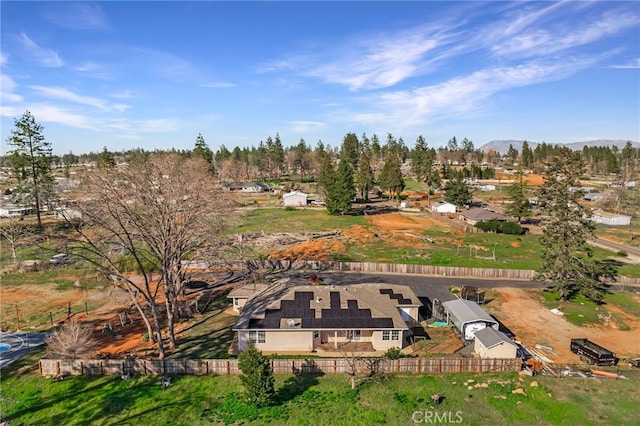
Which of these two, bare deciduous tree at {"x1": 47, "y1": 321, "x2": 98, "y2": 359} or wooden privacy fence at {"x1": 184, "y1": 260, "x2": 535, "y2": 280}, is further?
wooden privacy fence at {"x1": 184, "y1": 260, "x2": 535, "y2": 280}

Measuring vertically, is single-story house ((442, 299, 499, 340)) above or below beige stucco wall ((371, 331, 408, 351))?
above

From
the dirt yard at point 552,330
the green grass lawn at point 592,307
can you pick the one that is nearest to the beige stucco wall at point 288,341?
the dirt yard at point 552,330

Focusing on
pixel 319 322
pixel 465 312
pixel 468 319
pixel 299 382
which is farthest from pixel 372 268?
pixel 299 382

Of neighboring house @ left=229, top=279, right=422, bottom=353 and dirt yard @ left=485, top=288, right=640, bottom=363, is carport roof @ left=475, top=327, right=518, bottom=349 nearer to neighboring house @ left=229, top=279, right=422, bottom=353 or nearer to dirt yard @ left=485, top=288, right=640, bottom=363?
dirt yard @ left=485, top=288, right=640, bottom=363

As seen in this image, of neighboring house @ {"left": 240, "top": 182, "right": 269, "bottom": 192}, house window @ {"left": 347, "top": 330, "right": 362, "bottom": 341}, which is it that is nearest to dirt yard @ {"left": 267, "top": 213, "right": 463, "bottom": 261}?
house window @ {"left": 347, "top": 330, "right": 362, "bottom": 341}

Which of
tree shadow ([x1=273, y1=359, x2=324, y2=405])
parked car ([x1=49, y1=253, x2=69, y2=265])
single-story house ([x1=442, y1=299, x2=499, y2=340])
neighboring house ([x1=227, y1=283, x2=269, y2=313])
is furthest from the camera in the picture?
parked car ([x1=49, y1=253, x2=69, y2=265])

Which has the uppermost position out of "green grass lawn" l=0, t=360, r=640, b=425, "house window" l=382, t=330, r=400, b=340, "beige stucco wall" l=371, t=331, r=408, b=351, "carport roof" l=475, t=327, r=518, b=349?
"carport roof" l=475, t=327, r=518, b=349

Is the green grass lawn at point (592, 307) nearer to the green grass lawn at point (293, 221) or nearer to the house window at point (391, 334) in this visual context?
the house window at point (391, 334)

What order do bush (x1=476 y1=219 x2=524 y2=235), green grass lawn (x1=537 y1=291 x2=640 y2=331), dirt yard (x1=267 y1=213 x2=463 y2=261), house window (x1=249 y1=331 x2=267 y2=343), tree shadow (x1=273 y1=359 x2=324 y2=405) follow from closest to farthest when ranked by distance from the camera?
1. tree shadow (x1=273 y1=359 x2=324 y2=405)
2. house window (x1=249 y1=331 x2=267 y2=343)
3. green grass lawn (x1=537 y1=291 x2=640 y2=331)
4. dirt yard (x1=267 y1=213 x2=463 y2=261)
5. bush (x1=476 y1=219 x2=524 y2=235)
